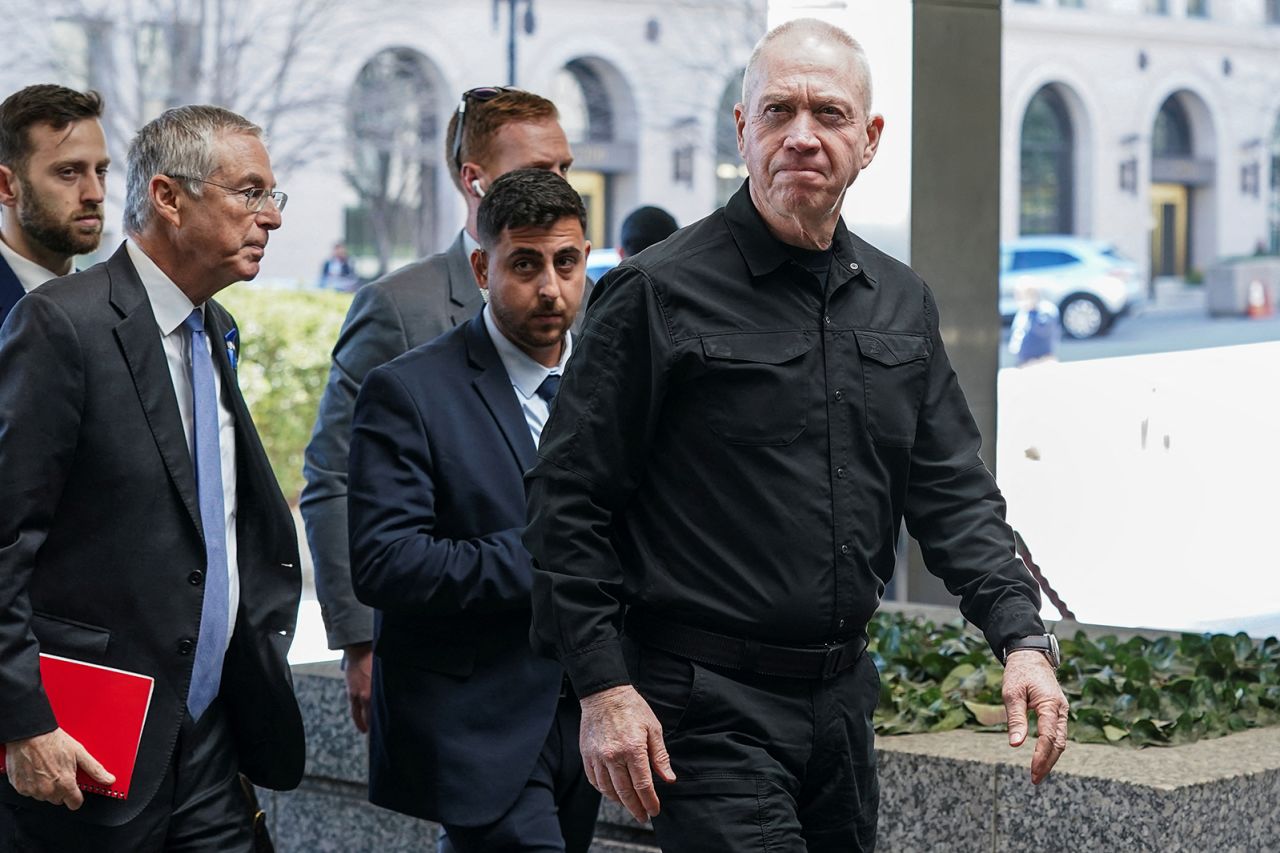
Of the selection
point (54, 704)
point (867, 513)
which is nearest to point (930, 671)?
point (867, 513)

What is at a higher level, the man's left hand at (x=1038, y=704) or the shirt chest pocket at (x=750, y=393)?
the shirt chest pocket at (x=750, y=393)

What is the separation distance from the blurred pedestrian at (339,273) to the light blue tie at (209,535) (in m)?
26.9

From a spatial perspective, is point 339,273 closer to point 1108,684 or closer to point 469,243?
point 1108,684

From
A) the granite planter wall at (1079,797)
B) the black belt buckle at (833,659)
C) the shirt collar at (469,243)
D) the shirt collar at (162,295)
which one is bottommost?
the granite planter wall at (1079,797)

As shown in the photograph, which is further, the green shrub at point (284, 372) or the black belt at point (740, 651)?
the green shrub at point (284, 372)

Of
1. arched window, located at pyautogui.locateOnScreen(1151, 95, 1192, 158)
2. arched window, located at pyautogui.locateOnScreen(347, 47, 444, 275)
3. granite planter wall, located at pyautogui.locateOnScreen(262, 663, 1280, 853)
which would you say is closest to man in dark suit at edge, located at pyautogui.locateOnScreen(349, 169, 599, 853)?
granite planter wall, located at pyautogui.locateOnScreen(262, 663, 1280, 853)

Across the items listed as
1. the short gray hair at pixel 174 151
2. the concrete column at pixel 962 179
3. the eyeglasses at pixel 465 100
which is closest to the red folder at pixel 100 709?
the short gray hair at pixel 174 151

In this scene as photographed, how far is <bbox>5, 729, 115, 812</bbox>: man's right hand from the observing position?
3.38m

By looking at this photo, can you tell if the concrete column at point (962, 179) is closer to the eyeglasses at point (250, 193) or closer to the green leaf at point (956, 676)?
the green leaf at point (956, 676)

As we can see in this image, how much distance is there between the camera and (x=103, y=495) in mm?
3541

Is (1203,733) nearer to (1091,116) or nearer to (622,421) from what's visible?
(622,421)

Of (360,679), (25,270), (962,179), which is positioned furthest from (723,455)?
(962,179)

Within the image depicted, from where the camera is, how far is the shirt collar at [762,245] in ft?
10.8

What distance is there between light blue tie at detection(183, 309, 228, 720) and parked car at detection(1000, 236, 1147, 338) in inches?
1256
